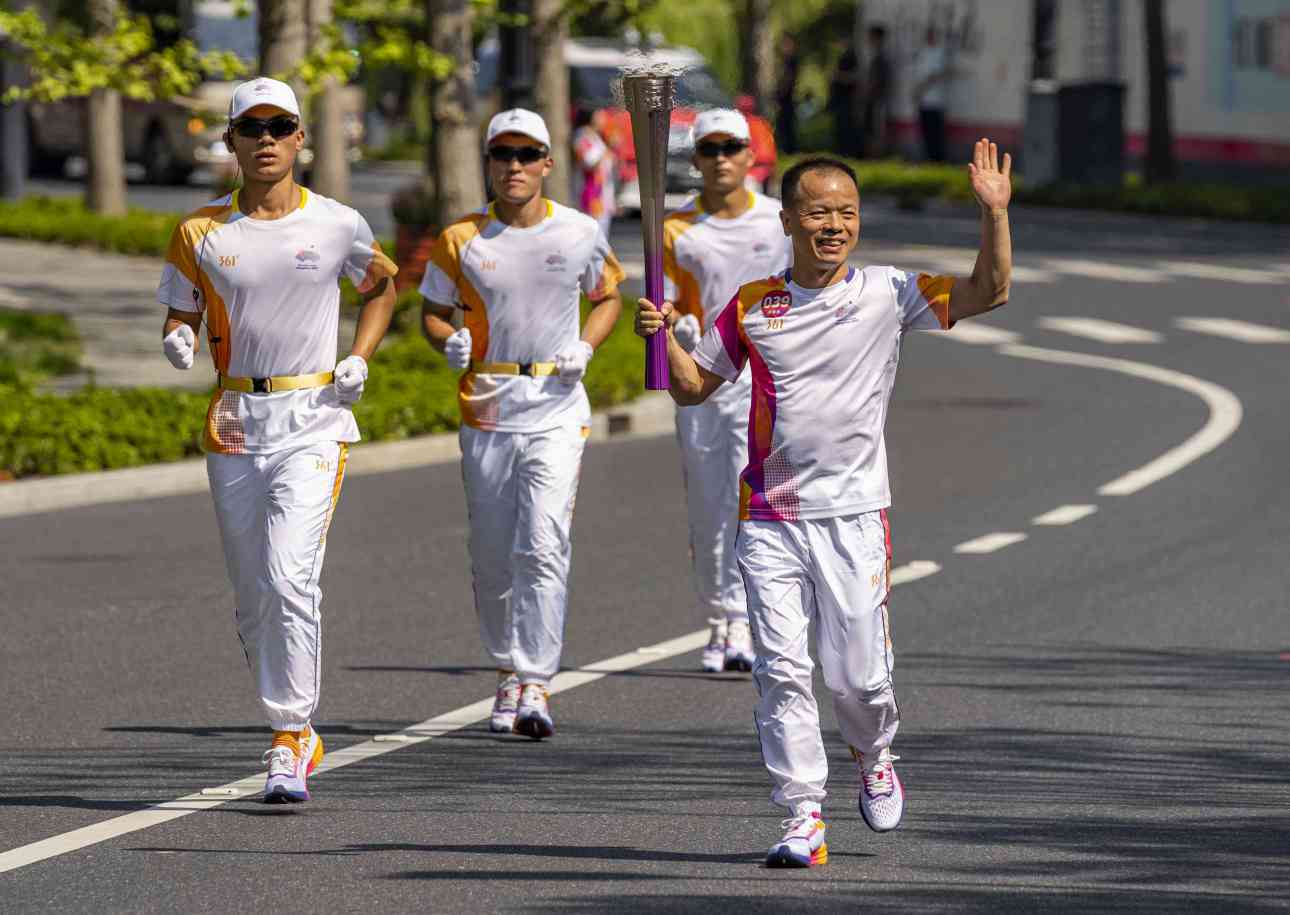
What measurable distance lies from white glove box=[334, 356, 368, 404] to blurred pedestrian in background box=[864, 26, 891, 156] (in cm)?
5373

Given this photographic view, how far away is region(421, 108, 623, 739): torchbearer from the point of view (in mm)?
9414

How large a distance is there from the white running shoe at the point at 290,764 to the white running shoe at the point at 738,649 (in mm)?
2524

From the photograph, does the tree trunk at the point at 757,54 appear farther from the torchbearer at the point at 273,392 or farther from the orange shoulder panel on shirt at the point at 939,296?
the orange shoulder panel on shirt at the point at 939,296

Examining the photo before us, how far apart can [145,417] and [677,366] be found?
961 centimetres

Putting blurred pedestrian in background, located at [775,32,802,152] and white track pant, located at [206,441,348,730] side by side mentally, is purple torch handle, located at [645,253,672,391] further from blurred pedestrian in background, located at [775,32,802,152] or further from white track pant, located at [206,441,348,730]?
blurred pedestrian in background, located at [775,32,802,152]

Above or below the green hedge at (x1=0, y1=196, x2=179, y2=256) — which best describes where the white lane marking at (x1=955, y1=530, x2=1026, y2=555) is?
below

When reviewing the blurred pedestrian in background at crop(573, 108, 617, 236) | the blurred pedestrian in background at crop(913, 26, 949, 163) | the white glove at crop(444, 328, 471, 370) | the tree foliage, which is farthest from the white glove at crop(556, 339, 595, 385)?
the blurred pedestrian in background at crop(913, 26, 949, 163)

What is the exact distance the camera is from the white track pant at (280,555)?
27.3 feet

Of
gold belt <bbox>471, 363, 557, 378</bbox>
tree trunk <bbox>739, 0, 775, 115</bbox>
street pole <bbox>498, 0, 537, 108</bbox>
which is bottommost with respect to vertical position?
gold belt <bbox>471, 363, 557, 378</bbox>

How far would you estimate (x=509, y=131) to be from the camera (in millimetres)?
9367

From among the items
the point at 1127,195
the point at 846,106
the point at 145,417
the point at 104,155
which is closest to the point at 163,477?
the point at 145,417

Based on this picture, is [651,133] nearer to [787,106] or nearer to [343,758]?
[343,758]

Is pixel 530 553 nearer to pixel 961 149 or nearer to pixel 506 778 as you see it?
pixel 506 778

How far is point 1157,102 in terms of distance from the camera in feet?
143
